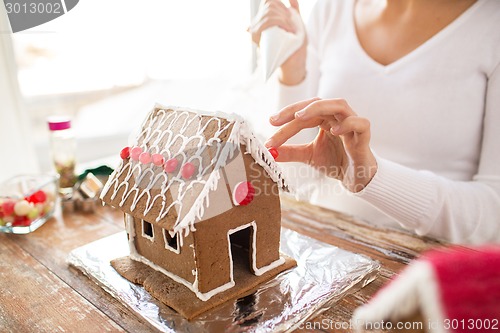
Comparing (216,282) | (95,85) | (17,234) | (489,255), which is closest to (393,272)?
(216,282)

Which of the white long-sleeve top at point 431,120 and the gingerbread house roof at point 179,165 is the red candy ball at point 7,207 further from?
the white long-sleeve top at point 431,120

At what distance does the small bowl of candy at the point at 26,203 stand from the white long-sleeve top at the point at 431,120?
64 centimetres

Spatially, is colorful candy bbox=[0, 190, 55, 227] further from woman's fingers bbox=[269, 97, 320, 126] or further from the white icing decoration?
woman's fingers bbox=[269, 97, 320, 126]

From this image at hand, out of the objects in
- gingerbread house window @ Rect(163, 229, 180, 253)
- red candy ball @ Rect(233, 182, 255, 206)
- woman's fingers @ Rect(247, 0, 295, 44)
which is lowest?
gingerbread house window @ Rect(163, 229, 180, 253)

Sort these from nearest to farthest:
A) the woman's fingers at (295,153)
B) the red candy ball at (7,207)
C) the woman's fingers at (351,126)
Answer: the woman's fingers at (351,126)
the woman's fingers at (295,153)
the red candy ball at (7,207)

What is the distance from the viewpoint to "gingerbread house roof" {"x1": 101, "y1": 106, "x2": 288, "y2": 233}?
0.65 metres

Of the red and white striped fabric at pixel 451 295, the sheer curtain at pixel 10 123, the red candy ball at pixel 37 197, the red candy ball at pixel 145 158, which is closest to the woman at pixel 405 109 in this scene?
the red candy ball at pixel 145 158

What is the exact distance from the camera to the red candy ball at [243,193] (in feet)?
2.26

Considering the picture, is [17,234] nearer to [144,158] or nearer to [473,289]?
[144,158]

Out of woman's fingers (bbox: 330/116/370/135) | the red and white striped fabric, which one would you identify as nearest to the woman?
woman's fingers (bbox: 330/116/370/135)

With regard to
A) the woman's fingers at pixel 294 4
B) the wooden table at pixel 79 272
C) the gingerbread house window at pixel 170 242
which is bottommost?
the wooden table at pixel 79 272

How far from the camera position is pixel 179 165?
70 cm

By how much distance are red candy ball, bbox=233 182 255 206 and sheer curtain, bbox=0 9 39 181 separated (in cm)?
86

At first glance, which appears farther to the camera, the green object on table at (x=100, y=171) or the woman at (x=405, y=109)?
the green object on table at (x=100, y=171)
